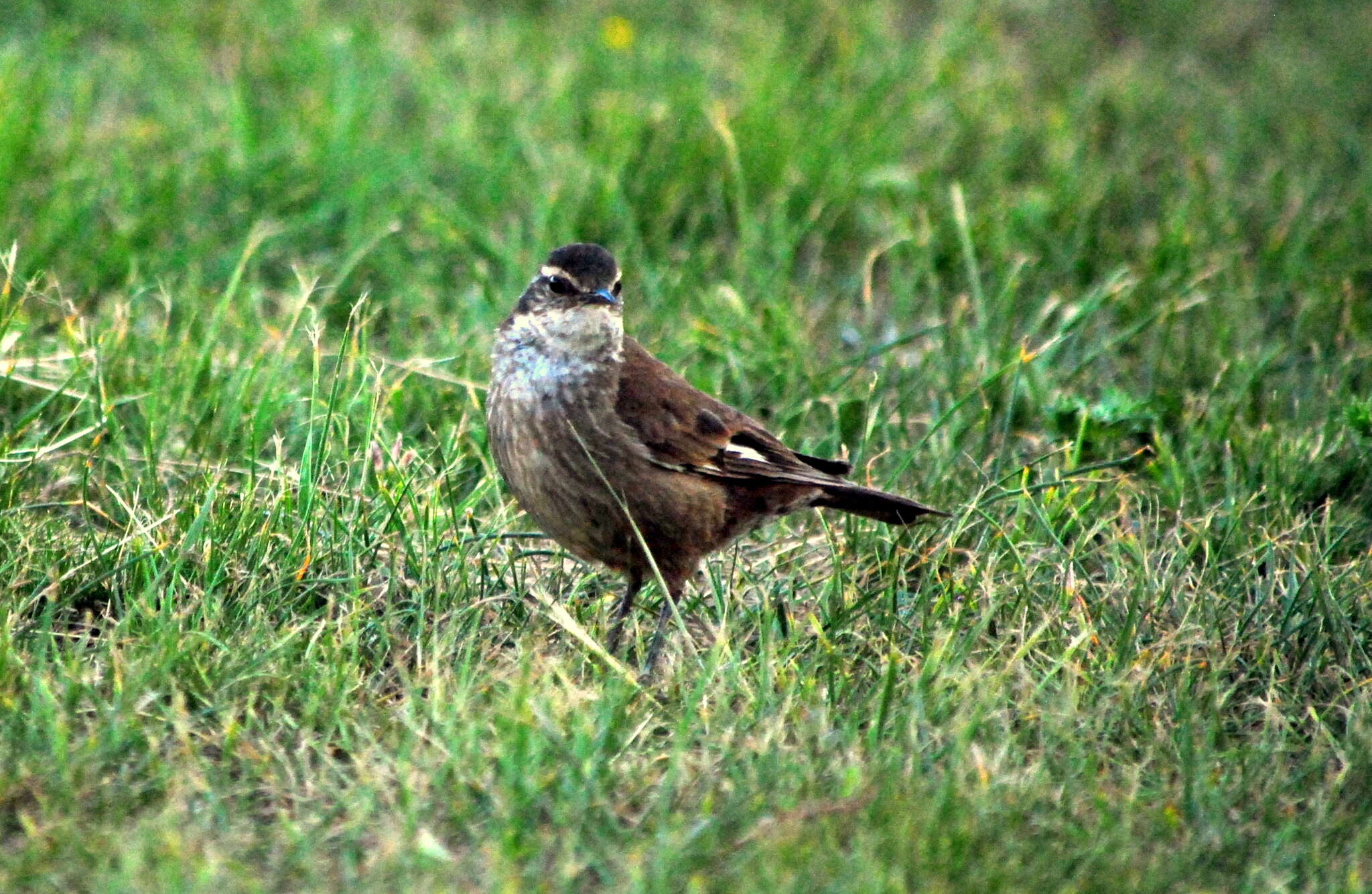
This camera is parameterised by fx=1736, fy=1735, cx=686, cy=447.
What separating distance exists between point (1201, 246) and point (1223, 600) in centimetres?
295

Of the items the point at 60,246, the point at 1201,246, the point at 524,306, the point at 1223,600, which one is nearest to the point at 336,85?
the point at 60,246

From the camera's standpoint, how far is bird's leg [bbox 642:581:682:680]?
4.53 meters

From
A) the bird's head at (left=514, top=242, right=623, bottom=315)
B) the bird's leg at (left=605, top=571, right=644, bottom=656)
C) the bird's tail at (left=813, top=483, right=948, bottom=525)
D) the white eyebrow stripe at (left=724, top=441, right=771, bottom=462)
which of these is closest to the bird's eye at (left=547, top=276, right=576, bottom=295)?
the bird's head at (left=514, top=242, right=623, bottom=315)

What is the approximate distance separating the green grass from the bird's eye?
634 mm

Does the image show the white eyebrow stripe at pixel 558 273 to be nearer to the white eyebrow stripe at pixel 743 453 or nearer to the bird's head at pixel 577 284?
the bird's head at pixel 577 284

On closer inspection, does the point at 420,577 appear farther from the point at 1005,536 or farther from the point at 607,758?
the point at 1005,536

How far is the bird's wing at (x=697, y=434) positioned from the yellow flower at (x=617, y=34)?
4.11 m

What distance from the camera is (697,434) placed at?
16.2ft

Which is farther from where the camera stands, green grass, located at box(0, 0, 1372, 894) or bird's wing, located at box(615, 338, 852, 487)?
bird's wing, located at box(615, 338, 852, 487)

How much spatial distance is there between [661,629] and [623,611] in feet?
0.98

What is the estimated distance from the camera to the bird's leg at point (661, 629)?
4527 millimetres

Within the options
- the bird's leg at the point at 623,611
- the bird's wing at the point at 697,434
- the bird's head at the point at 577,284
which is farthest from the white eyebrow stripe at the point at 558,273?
the bird's leg at the point at 623,611

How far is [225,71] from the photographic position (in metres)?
8.23

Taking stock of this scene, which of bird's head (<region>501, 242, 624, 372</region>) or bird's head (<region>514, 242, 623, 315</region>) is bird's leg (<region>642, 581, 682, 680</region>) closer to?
bird's head (<region>501, 242, 624, 372</region>)
